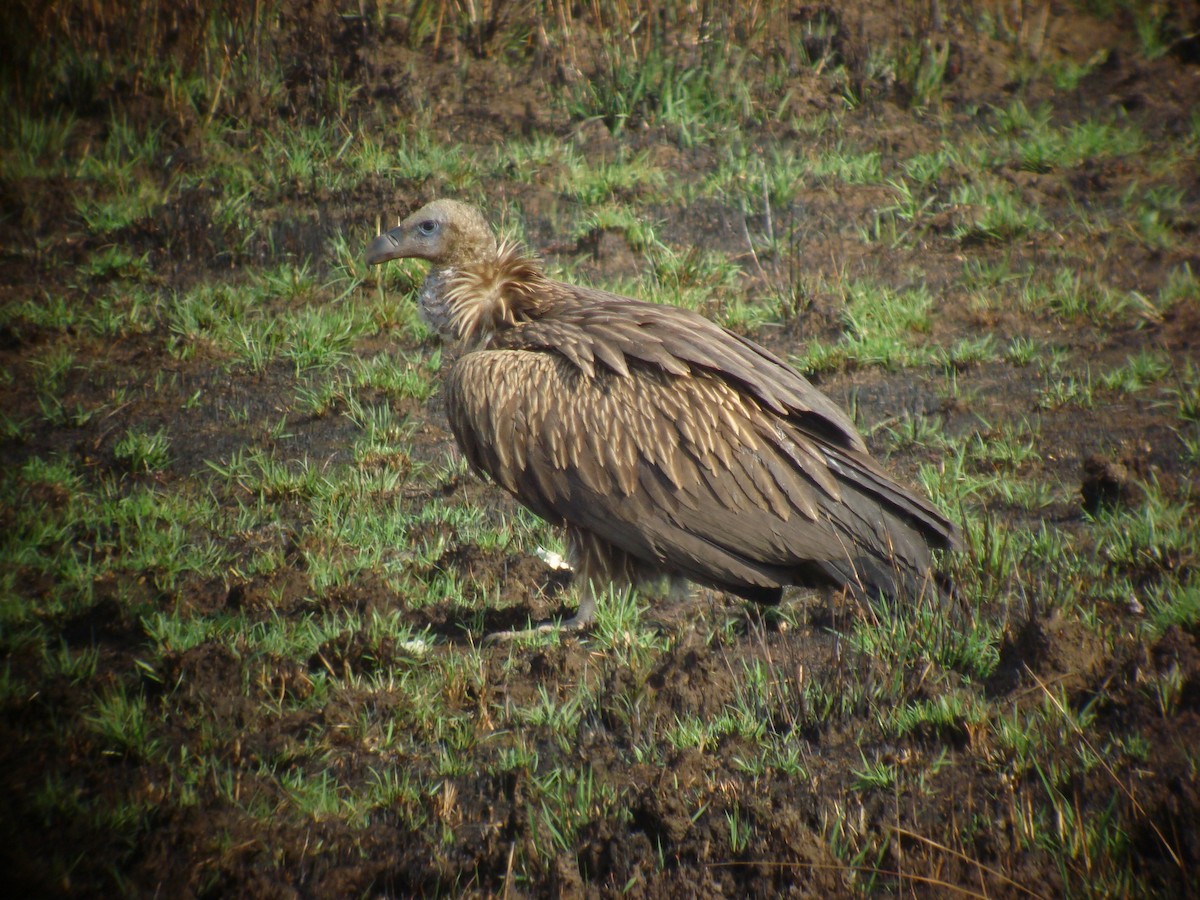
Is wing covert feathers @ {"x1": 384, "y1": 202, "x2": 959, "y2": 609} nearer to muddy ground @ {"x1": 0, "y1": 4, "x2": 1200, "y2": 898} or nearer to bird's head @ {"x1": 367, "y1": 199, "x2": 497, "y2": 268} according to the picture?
muddy ground @ {"x1": 0, "y1": 4, "x2": 1200, "y2": 898}

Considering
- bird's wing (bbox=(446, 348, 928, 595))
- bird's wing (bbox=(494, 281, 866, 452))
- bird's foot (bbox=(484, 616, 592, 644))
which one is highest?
bird's wing (bbox=(494, 281, 866, 452))

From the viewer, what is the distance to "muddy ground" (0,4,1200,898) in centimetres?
306

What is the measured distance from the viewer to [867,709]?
143 inches

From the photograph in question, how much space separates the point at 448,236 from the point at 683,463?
1709 mm

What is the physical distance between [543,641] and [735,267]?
3.47 meters

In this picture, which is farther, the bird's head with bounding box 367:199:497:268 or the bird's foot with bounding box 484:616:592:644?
the bird's head with bounding box 367:199:497:268

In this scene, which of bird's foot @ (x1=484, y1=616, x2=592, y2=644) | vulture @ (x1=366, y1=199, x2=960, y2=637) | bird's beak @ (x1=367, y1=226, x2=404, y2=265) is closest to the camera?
vulture @ (x1=366, y1=199, x2=960, y2=637)

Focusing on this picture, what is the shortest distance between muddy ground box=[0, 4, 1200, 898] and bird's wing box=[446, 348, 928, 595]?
0.36 m

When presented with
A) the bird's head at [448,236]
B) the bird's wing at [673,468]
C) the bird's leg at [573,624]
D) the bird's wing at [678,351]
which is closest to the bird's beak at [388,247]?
the bird's head at [448,236]

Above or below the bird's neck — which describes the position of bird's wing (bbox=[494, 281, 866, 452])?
above

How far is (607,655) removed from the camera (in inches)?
161

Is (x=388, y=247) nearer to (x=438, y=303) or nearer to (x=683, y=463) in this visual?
(x=438, y=303)

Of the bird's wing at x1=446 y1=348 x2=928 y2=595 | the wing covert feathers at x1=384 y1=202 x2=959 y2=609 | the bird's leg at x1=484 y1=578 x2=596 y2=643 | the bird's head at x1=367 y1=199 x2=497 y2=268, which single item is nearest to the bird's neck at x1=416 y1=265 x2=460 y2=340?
the bird's head at x1=367 y1=199 x2=497 y2=268

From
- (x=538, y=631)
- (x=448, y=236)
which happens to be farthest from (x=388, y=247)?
(x=538, y=631)
